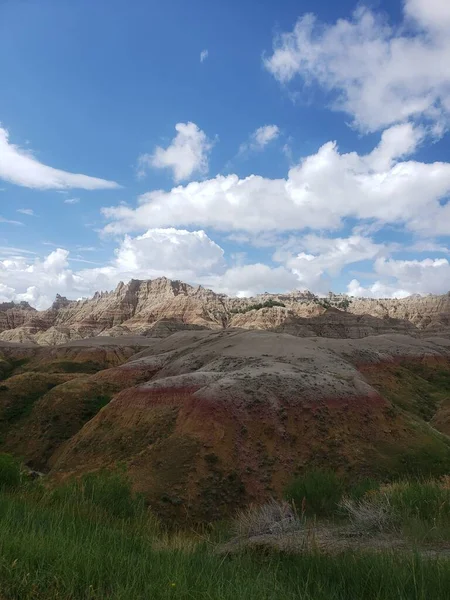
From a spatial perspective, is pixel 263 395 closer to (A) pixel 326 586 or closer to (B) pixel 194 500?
(B) pixel 194 500

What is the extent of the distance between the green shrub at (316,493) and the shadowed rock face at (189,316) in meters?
81.1

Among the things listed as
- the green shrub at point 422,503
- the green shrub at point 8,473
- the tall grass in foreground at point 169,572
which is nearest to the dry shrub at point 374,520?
the green shrub at point 422,503

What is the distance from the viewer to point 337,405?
2350 cm

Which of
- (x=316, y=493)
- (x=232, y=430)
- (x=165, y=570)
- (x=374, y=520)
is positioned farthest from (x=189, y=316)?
(x=165, y=570)

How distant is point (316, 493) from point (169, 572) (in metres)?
9.78

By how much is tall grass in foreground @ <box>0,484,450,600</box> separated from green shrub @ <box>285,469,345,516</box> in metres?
6.96

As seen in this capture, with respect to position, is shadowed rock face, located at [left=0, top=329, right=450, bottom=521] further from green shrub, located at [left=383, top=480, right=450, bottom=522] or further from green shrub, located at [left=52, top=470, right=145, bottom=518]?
green shrub, located at [left=383, top=480, right=450, bottom=522]

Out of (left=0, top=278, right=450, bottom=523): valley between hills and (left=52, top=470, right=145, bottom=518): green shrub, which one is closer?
(left=52, top=470, right=145, bottom=518): green shrub

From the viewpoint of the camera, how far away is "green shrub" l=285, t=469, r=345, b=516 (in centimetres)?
1327

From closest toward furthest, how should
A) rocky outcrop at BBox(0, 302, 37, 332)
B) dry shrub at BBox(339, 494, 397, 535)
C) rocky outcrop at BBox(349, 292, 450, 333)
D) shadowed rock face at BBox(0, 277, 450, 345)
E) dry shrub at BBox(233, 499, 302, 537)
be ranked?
dry shrub at BBox(339, 494, 397, 535), dry shrub at BBox(233, 499, 302, 537), shadowed rock face at BBox(0, 277, 450, 345), rocky outcrop at BBox(349, 292, 450, 333), rocky outcrop at BBox(0, 302, 37, 332)

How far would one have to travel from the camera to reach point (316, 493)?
13.9 m

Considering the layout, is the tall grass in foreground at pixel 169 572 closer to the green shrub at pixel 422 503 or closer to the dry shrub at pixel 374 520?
the dry shrub at pixel 374 520

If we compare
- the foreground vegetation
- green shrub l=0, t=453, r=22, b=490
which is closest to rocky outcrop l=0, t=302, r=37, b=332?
green shrub l=0, t=453, r=22, b=490

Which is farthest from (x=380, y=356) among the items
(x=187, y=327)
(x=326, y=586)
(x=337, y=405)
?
(x=187, y=327)
